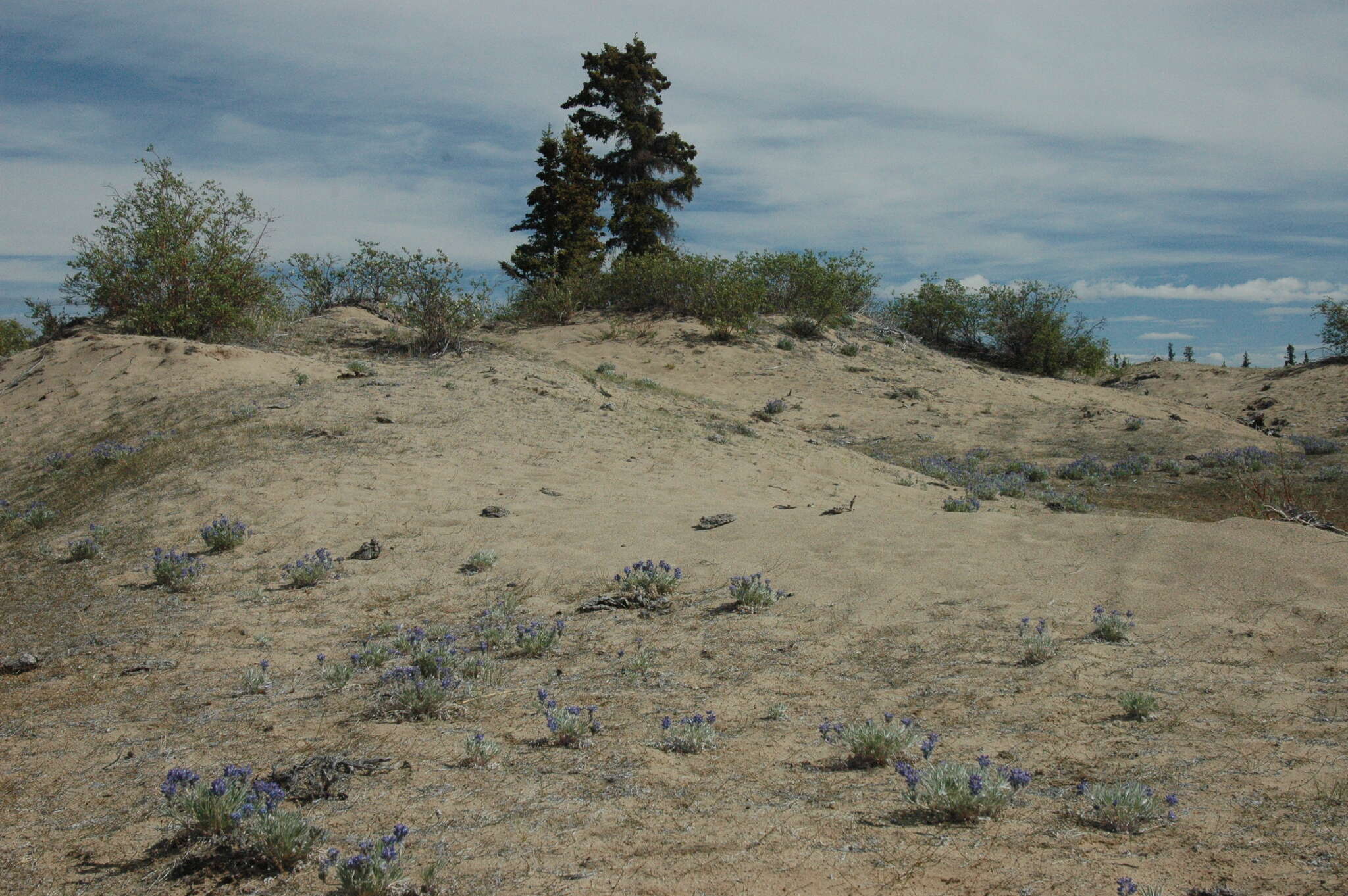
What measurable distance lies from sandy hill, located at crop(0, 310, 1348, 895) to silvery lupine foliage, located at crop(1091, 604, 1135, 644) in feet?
0.30

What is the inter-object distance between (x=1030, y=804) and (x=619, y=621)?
3770 mm

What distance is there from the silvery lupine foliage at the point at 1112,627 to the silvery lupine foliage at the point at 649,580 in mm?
3390

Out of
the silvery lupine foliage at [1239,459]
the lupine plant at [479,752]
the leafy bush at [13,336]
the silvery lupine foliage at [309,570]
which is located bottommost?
the lupine plant at [479,752]

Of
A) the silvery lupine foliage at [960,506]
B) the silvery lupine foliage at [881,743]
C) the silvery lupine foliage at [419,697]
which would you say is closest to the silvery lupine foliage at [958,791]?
the silvery lupine foliage at [881,743]

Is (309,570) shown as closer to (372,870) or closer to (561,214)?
(372,870)

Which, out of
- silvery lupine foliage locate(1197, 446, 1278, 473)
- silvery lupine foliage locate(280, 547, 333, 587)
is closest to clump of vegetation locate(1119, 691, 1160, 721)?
silvery lupine foliage locate(280, 547, 333, 587)

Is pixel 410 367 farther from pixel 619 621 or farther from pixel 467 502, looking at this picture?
pixel 619 621

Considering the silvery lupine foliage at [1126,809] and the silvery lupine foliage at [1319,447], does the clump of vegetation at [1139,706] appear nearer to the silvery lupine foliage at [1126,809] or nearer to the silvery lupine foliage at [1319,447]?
the silvery lupine foliage at [1126,809]

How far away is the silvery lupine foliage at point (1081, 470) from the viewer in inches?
643

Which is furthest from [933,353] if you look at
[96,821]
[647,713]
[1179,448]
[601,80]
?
[96,821]

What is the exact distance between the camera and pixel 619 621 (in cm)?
678

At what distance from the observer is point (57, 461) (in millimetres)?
12664

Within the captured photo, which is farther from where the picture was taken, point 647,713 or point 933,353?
point 933,353

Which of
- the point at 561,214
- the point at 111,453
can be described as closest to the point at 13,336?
the point at 561,214
